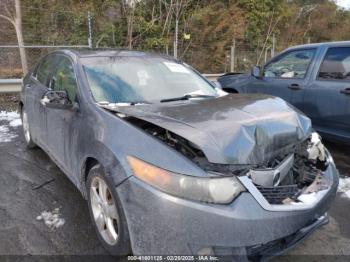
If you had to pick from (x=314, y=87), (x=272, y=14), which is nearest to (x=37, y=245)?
(x=314, y=87)

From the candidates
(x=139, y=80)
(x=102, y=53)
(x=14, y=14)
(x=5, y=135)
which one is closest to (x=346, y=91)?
(x=139, y=80)

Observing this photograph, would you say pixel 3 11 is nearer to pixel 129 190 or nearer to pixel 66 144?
pixel 66 144

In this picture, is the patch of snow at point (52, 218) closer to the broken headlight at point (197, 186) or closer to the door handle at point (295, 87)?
the broken headlight at point (197, 186)

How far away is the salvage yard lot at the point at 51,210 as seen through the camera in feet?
8.86

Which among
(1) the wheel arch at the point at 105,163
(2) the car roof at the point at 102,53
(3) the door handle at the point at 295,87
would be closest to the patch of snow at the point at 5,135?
(2) the car roof at the point at 102,53

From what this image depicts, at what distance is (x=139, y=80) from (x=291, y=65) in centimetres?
290

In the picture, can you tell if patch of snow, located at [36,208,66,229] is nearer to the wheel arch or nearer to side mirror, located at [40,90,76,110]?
the wheel arch

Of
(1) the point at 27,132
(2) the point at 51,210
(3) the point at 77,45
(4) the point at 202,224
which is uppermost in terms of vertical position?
(3) the point at 77,45

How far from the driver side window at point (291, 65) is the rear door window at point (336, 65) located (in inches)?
10.3

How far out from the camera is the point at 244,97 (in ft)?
11.2

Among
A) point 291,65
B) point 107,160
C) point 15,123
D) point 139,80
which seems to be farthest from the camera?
point 15,123

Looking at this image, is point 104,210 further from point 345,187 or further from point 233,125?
point 345,187

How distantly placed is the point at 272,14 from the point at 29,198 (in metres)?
16.3

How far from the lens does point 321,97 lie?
15.2 ft
